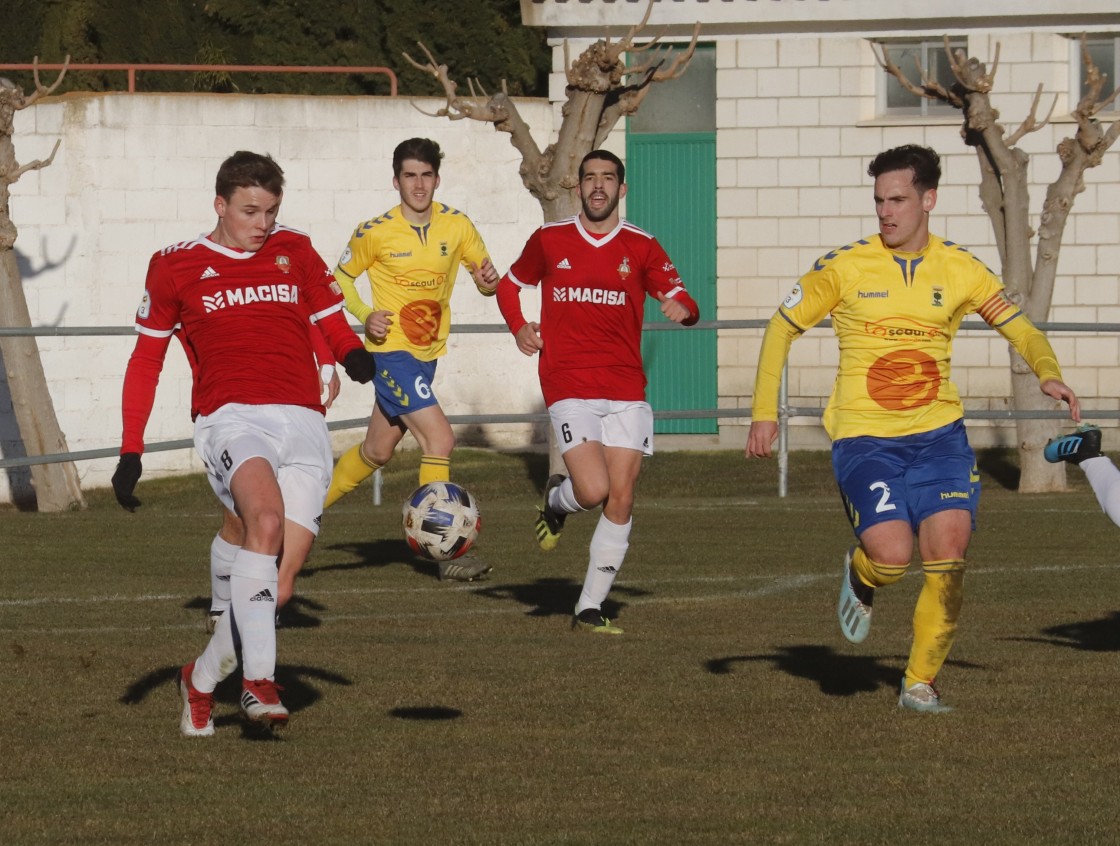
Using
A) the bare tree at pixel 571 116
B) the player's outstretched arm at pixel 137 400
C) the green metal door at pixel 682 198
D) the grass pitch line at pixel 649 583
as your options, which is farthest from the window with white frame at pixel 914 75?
the player's outstretched arm at pixel 137 400

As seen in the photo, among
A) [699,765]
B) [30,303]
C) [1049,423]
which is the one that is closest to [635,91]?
[1049,423]

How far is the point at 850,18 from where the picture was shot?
22406 millimetres

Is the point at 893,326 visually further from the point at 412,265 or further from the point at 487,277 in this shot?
the point at 412,265

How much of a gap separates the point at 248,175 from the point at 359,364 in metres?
0.79

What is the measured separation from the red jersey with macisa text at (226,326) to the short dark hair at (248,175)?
0.92 ft

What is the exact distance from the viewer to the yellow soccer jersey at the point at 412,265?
12242 millimetres

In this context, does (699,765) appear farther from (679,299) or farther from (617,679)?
(679,299)

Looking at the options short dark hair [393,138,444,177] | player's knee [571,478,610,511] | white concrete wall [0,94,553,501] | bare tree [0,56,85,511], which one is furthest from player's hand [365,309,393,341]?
white concrete wall [0,94,553,501]

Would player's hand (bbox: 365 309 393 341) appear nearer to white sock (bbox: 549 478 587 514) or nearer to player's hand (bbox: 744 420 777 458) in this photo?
white sock (bbox: 549 478 587 514)

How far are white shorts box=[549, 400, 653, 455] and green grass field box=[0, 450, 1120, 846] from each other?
93 centimetres

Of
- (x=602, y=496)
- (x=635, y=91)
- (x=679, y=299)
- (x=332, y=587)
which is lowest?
(x=332, y=587)

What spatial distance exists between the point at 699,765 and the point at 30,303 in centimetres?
1644

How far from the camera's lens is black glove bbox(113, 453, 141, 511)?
707cm

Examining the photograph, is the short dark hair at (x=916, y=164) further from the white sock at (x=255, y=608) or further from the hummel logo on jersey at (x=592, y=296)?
the white sock at (x=255, y=608)
